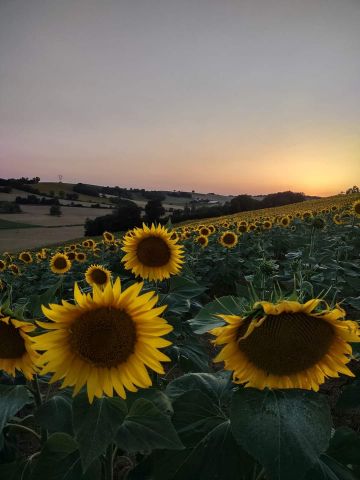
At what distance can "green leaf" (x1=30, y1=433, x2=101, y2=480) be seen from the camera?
1610mm

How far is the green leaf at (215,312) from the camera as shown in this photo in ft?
5.38

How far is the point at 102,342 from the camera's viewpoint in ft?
4.99

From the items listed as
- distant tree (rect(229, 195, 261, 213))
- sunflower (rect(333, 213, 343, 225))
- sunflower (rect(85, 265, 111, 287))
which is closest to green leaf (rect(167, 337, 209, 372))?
sunflower (rect(85, 265, 111, 287))

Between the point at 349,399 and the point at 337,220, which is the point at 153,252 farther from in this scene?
the point at 337,220

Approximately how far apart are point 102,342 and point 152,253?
2.61 meters

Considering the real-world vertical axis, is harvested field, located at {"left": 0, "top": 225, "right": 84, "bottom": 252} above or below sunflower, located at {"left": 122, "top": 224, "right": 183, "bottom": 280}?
below

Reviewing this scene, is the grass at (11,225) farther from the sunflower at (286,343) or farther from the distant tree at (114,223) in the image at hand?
the sunflower at (286,343)

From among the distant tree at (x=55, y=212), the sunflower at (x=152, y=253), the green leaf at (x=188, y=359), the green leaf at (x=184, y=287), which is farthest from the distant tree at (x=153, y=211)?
the green leaf at (x=188, y=359)

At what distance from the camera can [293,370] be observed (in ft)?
4.98

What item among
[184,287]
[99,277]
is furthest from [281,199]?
[184,287]

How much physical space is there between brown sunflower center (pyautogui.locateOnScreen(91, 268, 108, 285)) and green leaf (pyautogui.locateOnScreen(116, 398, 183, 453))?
3666mm

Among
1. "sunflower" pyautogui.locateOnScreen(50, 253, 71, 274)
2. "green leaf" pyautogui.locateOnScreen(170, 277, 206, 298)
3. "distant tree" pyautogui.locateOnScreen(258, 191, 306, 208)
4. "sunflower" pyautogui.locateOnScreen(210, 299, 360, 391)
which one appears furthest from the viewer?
"distant tree" pyautogui.locateOnScreen(258, 191, 306, 208)

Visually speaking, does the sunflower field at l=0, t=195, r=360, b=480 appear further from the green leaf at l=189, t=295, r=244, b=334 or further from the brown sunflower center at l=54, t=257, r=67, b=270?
the brown sunflower center at l=54, t=257, r=67, b=270

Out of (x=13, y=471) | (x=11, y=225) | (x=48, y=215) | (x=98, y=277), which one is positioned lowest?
(x=11, y=225)
